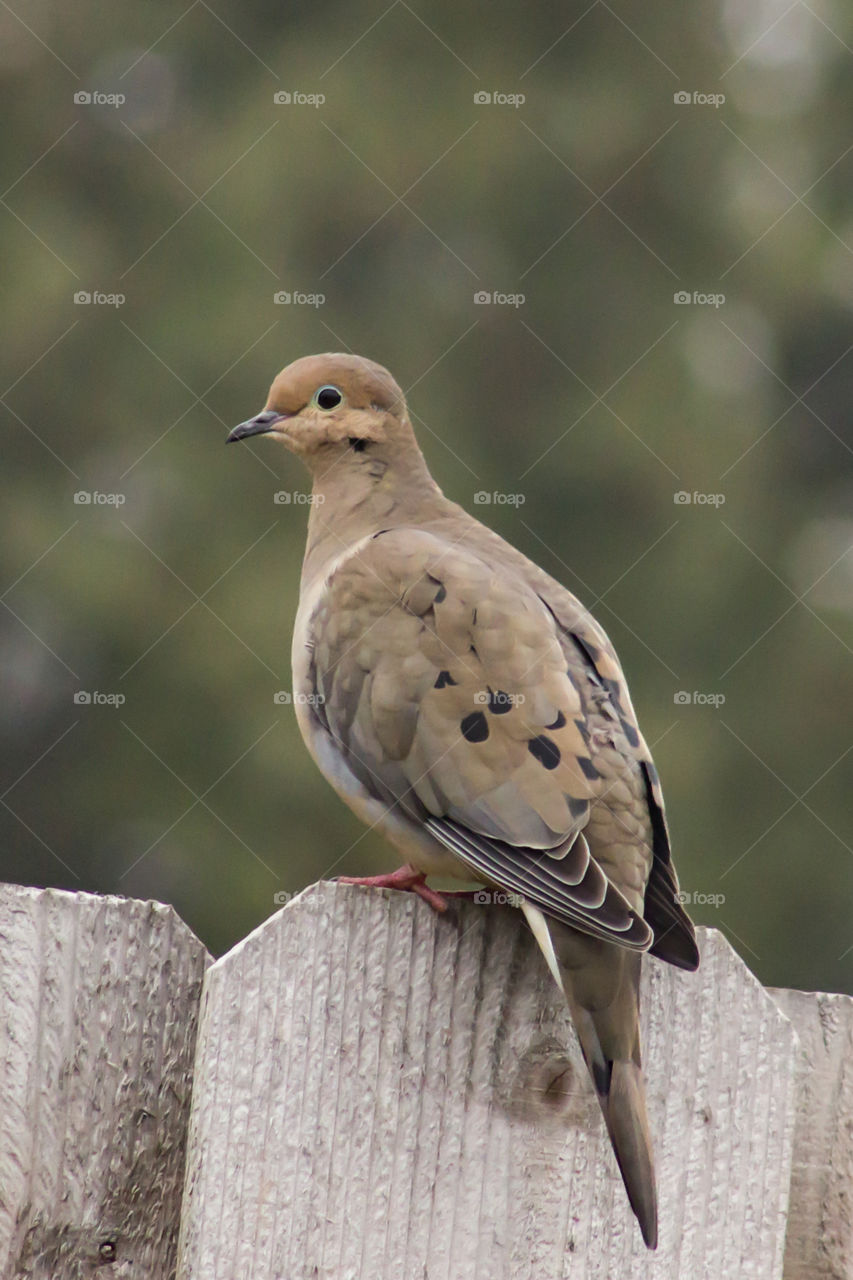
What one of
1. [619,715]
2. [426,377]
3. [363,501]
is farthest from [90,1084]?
[426,377]

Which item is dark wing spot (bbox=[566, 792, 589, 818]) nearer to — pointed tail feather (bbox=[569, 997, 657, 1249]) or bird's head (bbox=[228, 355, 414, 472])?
pointed tail feather (bbox=[569, 997, 657, 1249])

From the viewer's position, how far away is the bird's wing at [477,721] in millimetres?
2564

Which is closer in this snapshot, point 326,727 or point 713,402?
point 326,727

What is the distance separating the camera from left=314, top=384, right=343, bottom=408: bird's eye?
387 cm

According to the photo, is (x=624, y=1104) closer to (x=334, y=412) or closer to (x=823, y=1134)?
(x=823, y=1134)

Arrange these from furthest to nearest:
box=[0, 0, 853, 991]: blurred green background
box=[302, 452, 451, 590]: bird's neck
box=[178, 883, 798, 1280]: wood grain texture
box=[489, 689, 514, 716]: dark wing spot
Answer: box=[0, 0, 853, 991]: blurred green background
box=[302, 452, 451, 590]: bird's neck
box=[489, 689, 514, 716]: dark wing spot
box=[178, 883, 798, 1280]: wood grain texture

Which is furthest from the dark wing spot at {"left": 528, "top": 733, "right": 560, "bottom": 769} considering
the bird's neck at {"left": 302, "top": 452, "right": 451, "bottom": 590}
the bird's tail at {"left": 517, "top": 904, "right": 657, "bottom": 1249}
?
the bird's neck at {"left": 302, "top": 452, "right": 451, "bottom": 590}

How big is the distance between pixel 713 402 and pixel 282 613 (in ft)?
8.99

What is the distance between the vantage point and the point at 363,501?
3.82 metres

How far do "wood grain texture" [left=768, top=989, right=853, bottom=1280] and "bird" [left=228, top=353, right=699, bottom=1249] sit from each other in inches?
7.8

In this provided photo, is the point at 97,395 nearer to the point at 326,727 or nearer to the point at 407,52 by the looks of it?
the point at 407,52

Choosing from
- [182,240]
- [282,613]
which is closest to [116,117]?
[182,240]

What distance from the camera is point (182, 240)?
30.3ft

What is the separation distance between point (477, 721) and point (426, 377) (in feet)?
20.7
